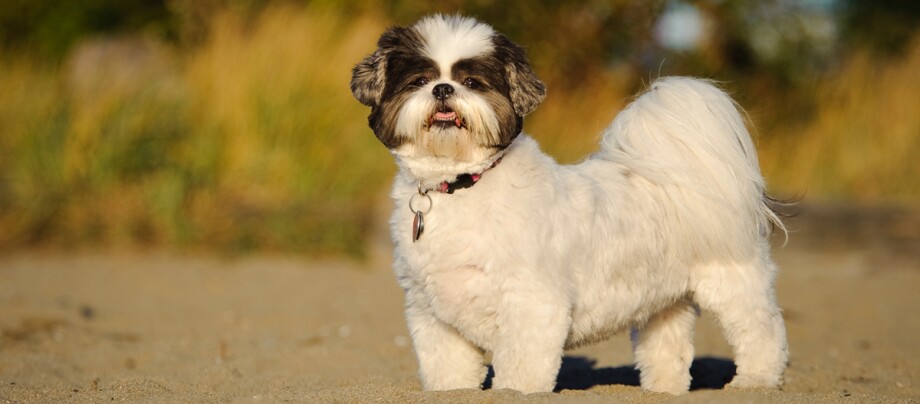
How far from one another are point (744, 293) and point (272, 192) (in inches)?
278

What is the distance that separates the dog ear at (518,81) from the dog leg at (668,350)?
1.53 meters

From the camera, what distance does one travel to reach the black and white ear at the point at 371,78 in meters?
5.16

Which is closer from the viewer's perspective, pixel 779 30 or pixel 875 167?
pixel 875 167

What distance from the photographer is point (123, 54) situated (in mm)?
14305

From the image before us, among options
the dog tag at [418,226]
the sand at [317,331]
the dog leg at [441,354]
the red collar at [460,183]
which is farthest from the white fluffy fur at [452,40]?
the sand at [317,331]

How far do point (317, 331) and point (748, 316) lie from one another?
3654mm

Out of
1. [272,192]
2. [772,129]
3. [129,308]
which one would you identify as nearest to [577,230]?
[129,308]

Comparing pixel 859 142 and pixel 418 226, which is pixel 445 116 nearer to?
pixel 418 226

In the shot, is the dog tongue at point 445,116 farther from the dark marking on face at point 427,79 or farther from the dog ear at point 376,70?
the dog ear at point 376,70

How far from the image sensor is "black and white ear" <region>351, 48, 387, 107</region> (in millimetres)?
5156

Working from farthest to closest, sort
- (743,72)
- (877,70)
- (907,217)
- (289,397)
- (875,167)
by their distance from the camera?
(743,72), (877,70), (875,167), (907,217), (289,397)

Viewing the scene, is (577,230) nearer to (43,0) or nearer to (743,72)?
(743,72)

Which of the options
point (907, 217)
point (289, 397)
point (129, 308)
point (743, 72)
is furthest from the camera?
point (743, 72)

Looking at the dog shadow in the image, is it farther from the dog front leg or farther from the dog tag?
the dog tag
